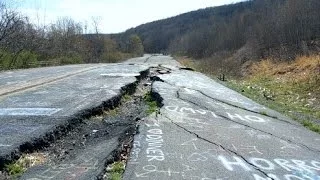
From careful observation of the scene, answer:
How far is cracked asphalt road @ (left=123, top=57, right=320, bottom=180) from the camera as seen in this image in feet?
17.6

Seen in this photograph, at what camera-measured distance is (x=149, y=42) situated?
6890 inches

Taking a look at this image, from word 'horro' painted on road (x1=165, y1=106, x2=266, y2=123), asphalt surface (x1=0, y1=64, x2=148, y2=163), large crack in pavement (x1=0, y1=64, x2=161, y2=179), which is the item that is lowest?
word 'horro' painted on road (x1=165, y1=106, x2=266, y2=123)

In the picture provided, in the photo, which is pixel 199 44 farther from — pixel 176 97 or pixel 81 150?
pixel 81 150

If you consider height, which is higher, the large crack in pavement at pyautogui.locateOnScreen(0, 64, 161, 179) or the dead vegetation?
the large crack in pavement at pyautogui.locateOnScreen(0, 64, 161, 179)

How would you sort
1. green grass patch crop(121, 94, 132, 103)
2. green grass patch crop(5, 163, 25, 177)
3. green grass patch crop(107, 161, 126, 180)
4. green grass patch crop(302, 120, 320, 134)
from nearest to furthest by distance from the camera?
green grass patch crop(107, 161, 126, 180), green grass patch crop(5, 163, 25, 177), green grass patch crop(302, 120, 320, 134), green grass patch crop(121, 94, 132, 103)

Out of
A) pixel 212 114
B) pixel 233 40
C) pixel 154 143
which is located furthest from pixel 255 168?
pixel 233 40

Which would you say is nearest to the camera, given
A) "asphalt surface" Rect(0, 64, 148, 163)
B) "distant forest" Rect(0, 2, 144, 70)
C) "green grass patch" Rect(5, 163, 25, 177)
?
"green grass patch" Rect(5, 163, 25, 177)

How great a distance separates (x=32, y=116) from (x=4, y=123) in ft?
2.44

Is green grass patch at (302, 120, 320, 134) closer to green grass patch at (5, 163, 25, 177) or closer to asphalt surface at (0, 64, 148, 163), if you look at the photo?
asphalt surface at (0, 64, 148, 163)

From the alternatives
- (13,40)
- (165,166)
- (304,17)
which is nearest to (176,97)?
(165,166)

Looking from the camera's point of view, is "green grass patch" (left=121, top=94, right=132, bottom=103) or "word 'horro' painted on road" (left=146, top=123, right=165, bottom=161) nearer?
"word 'horro' painted on road" (left=146, top=123, right=165, bottom=161)

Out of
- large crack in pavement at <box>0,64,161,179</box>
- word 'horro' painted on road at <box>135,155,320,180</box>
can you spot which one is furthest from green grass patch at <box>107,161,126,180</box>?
word 'horro' painted on road at <box>135,155,320,180</box>

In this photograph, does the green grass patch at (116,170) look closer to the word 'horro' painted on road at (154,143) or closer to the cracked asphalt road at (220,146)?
the cracked asphalt road at (220,146)

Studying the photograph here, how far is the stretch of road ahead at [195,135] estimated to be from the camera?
5.44m
